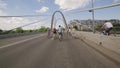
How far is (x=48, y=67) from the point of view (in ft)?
20.5

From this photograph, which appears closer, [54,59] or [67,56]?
[54,59]

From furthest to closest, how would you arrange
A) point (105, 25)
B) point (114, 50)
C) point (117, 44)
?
point (105, 25) < point (114, 50) < point (117, 44)

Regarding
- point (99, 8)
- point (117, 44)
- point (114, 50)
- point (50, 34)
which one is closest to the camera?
point (117, 44)

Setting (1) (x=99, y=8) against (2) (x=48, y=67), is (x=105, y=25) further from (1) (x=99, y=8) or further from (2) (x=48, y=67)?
(2) (x=48, y=67)

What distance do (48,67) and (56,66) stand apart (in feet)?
1.00

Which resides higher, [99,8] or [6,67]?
[99,8]

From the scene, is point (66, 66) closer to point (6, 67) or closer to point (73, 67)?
point (73, 67)

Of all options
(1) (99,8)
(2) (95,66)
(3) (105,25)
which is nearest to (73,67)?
(2) (95,66)

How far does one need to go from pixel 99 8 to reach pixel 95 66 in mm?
6082

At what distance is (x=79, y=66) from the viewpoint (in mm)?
6328

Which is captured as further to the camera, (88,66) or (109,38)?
(109,38)

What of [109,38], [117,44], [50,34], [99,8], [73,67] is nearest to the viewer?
[73,67]

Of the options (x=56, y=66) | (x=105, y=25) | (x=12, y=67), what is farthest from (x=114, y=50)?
(x=105, y=25)

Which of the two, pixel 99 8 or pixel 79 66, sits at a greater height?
pixel 99 8
